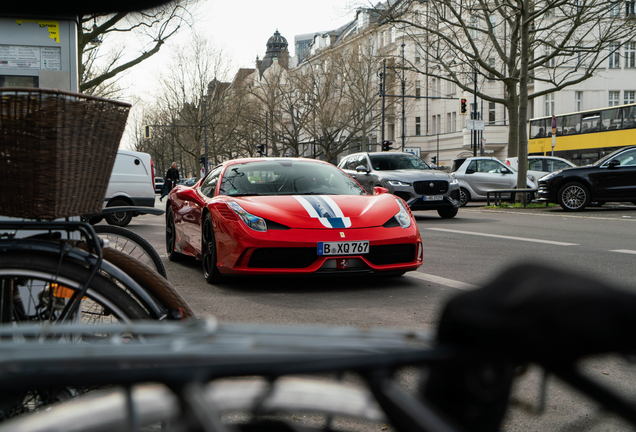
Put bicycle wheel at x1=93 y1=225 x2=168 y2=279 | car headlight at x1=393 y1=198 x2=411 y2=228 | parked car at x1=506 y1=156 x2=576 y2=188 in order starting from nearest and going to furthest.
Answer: bicycle wheel at x1=93 y1=225 x2=168 y2=279 < car headlight at x1=393 y1=198 x2=411 y2=228 < parked car at x1=506 y1=156 x2=576 y2=188

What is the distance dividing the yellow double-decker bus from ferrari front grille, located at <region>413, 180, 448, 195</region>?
15918mm

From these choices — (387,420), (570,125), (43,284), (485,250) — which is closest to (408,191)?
(485,250)

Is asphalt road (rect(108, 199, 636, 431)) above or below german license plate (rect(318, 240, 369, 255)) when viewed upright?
below

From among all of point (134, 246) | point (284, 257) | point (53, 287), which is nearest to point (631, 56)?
point (284, 257)

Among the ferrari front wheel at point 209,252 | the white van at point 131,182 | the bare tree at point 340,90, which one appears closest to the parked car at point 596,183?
the white van at point 131,182

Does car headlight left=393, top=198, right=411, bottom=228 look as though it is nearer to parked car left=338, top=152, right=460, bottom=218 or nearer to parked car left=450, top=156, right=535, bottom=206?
parked car left=338, top=152, right=460, bottom=218

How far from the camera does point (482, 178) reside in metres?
22.6

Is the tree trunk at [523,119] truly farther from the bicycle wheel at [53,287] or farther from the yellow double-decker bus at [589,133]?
the bicycle wheel at [53,287]

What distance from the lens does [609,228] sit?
12.4 meters

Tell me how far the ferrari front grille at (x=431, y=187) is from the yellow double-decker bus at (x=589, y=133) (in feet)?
52.2

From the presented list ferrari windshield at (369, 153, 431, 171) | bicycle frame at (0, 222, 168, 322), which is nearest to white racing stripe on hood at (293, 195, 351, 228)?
bicycle frame at (0, 222, 168, 322)

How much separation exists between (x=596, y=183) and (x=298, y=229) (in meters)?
13.4

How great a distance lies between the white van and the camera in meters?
16.6

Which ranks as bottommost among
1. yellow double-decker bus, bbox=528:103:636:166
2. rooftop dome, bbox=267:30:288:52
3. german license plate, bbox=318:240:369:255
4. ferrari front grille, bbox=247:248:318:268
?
ferrari front grille, bbox=247:248:318:268
